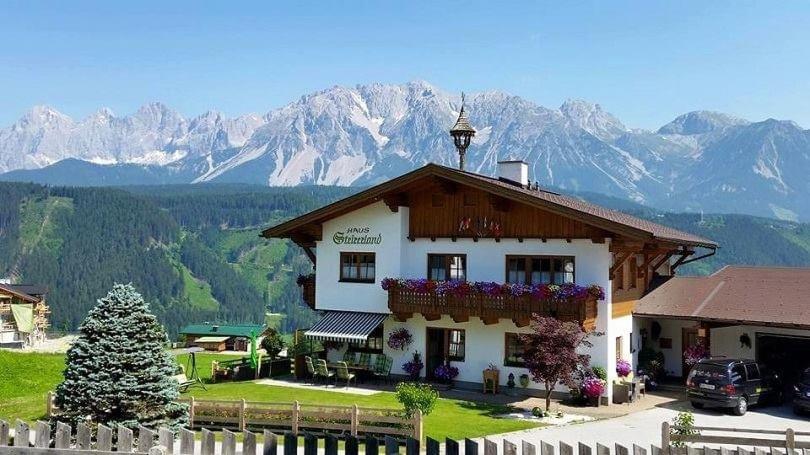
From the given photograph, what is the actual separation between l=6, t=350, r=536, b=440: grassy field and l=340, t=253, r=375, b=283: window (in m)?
5.50

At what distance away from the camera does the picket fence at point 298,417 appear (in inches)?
741

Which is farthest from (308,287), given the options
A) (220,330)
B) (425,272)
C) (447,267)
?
(220,330)

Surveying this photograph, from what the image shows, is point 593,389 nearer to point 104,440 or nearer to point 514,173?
point 514,173

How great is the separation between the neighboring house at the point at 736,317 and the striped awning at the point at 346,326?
32.9 feet

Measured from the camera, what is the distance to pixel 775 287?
29672 millimetres

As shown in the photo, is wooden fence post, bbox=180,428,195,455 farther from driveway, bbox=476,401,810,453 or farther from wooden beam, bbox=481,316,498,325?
wooden beam, bbox=481,316,498,325

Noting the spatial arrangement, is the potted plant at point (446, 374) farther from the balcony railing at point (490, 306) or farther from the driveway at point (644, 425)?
the driveway at point (644, 425)

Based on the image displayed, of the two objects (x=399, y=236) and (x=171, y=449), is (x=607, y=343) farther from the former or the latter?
(x=171, y=449)

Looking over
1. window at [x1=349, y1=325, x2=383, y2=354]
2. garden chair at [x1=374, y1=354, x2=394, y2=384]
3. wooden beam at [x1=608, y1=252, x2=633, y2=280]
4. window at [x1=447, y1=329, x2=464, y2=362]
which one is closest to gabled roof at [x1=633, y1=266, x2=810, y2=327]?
wooden beam at [x1=608, y1=252, x2=633, y2=280]

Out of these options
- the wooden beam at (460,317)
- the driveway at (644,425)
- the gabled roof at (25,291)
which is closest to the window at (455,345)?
the wooden beam at (460,317)

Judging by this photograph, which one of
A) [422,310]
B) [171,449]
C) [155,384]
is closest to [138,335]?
[155,384]

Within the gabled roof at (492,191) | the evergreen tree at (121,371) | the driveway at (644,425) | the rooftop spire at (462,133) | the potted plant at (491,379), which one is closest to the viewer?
the evergreen tree at (121,371)

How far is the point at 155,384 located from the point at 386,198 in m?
17.7

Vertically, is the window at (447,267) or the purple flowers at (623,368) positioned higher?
the window at (447,267)
